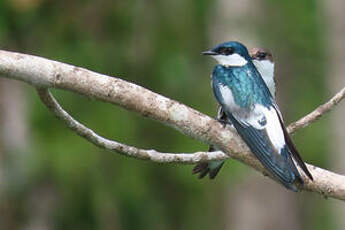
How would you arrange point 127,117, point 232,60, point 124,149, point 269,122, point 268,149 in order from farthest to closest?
point 127,117, point 232,60, point 269,122, point 268,149, point 124,149

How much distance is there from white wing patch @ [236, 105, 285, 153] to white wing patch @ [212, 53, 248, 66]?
0.34 m

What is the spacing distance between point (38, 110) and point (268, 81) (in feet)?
10.6

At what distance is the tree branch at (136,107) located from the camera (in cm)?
407

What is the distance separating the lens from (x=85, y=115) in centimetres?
826

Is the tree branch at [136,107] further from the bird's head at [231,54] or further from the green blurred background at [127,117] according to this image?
the green blurred background at [127,117]

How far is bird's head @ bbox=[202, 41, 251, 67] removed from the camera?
16.6ft

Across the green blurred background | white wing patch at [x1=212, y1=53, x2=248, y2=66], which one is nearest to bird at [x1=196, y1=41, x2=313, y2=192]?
white wing patch at [x1=212, y1=53, x2=248, y2=66]

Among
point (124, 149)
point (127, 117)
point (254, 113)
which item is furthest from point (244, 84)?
point (127, 117)

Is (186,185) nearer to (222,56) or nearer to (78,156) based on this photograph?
(78,156)

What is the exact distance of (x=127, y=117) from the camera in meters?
8.51

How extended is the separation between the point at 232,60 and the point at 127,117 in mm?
3506

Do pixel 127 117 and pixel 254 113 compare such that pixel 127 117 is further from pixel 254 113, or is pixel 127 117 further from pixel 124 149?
pixel 124 149

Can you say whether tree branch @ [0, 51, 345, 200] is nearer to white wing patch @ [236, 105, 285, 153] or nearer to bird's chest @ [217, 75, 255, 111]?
white wing patch @ [236, 105, 285, 153]

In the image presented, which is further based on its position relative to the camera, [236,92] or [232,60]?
[232,60]
